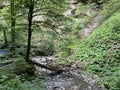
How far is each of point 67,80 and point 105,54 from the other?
2.74 meters

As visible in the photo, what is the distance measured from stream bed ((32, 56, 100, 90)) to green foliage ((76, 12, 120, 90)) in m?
0.60

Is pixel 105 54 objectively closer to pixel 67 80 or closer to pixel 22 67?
pixel 67 80

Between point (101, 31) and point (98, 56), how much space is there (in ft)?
8.44

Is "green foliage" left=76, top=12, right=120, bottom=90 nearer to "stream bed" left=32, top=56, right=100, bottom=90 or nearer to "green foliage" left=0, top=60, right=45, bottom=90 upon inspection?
"stream bed" left=32, top=56, right=100, bottom=90

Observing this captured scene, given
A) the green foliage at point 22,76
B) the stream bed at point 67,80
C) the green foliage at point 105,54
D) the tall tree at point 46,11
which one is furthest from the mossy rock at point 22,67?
the green foliage at point 105,54

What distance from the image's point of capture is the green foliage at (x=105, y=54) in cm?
1007

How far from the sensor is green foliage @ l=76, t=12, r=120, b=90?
10.1m

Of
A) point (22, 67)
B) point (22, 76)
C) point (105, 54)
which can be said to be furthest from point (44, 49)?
point (22, 76)

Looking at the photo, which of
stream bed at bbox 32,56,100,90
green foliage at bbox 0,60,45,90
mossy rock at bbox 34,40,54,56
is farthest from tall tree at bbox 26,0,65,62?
mossy rock at bbox 34,40,54,56

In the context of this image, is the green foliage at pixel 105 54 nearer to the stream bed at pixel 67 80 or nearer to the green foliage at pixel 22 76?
the stream bed at pixel 67 80

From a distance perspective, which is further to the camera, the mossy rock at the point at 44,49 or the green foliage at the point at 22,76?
the mossy rock at the point at 44,49

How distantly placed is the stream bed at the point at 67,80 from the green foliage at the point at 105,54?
602mm

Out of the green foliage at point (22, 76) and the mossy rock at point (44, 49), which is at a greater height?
the green foliage at point (22, 76)

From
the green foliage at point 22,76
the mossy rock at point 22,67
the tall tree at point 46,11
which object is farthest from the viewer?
the tall tree at point 46,11
